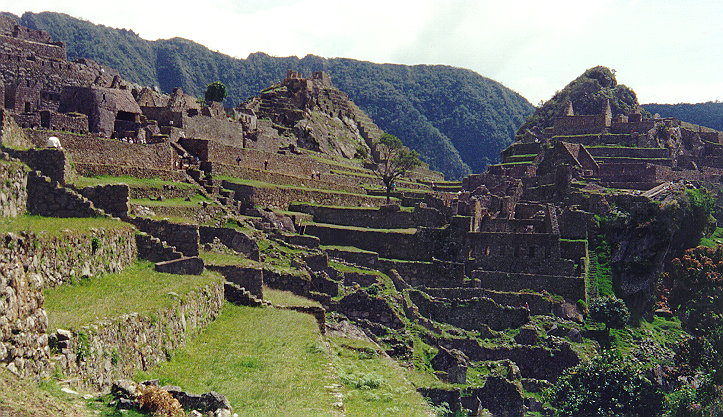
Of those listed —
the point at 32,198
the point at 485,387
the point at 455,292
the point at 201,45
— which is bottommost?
the point at 485,387

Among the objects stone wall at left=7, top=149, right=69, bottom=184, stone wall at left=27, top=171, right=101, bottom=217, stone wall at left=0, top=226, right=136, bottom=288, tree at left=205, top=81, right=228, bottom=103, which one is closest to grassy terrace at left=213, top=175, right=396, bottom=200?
stone wall at left=7, top=149, right=69, bottom=184

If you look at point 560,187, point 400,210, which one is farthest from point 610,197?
point 400,210

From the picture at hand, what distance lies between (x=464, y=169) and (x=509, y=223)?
113979 millimetres

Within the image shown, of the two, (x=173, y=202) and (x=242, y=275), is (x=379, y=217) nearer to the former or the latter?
(x=173, y=202)

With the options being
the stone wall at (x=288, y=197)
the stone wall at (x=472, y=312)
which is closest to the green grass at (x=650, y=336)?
the stone wall at (x=472, y=312)

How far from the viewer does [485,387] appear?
1342 inches

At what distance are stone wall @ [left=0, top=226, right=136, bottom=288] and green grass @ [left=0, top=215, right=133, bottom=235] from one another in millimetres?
178

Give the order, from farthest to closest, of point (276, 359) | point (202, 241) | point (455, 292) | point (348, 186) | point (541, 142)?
point (541, 142) → point (348, 186) → point (455, 292) → point (202, 241) → point (276, 359)

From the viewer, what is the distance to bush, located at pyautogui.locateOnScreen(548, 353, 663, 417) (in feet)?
116

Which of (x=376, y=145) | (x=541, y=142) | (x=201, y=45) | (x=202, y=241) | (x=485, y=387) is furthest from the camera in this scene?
(x=201, y=45)

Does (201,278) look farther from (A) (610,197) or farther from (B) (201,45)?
(B) (201,45)

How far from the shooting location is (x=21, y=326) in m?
12.0

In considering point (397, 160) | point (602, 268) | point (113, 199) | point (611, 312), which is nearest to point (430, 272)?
point (611, 312)

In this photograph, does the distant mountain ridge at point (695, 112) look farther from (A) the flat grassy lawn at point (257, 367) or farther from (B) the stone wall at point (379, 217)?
(A) the flat grassy lawn at point (257, 367)
